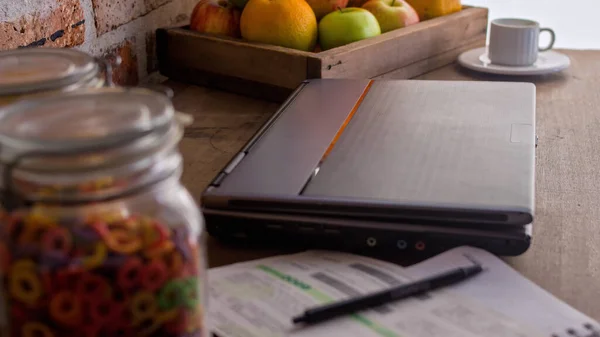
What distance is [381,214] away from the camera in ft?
2.15

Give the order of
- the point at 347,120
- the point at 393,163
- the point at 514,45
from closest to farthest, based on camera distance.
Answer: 1. the point at 393,163
2. the point at 347,120
3. the point at 514,45

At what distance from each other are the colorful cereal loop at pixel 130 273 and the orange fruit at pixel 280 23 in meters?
0.79

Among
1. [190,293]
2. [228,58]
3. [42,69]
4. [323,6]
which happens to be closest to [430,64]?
[323,6]

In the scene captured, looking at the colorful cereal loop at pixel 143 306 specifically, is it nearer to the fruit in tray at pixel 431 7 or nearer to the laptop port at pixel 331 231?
the laptop port at pixel 331 231

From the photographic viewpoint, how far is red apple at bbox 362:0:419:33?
128cm

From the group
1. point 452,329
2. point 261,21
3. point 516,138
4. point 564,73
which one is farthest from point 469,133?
point 564,73

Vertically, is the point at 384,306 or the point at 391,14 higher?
the point at 391,14

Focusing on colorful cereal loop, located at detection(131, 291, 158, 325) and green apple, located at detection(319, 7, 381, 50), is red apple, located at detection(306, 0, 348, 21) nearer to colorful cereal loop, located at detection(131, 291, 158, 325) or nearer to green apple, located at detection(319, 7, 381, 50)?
green apple, located at detection(319, 7, 381, 50)

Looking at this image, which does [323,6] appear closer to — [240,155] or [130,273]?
[240,155]

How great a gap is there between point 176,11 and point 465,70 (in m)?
0.55

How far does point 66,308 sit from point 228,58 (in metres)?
0.82

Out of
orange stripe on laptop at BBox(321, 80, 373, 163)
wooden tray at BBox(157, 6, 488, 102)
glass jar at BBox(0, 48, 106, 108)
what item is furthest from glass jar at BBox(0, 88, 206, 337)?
wooden tray at BBox(157, 6, 488, 102)

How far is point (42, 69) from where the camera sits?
1.99 ft

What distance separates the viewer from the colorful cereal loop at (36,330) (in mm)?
428
